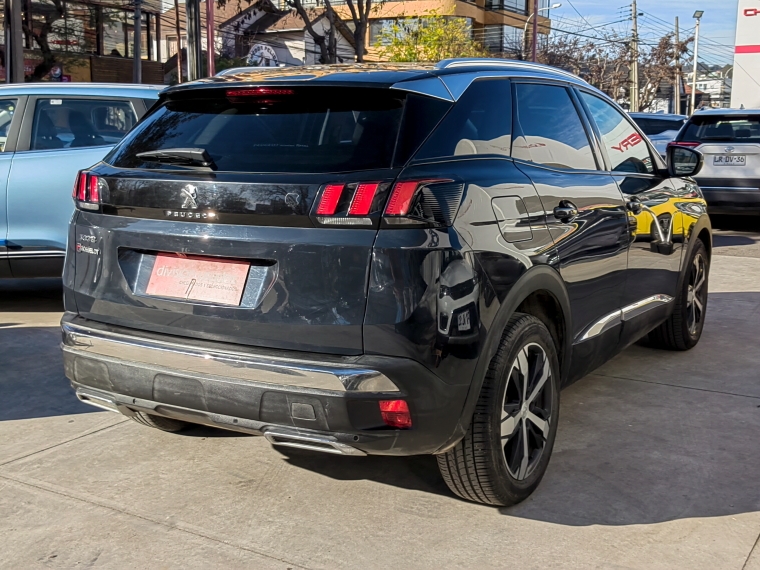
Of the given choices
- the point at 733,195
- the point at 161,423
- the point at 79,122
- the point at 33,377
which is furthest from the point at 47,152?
the point at 733,195

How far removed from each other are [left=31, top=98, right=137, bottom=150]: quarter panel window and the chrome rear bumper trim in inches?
152

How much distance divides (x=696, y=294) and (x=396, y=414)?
362 centimetres

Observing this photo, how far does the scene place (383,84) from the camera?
311cm

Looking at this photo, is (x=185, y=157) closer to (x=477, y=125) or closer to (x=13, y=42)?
(x=477, y=125)

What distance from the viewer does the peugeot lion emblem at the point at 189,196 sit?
10.1ft

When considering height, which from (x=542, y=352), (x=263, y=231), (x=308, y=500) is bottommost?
(x=308, y=500)

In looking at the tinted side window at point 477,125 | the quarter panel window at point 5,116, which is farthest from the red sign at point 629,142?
the quarter panel window at point 5,116

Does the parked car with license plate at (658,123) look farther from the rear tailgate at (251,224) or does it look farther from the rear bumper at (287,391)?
the rear bumper at (287,391)

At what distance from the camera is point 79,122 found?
6.81 metres

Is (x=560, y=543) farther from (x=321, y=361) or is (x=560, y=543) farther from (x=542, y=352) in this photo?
(x=321, y=361)

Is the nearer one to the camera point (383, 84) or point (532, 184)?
point (383, 84)

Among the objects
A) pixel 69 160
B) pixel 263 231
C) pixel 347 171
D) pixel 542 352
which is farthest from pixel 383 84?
pixel 69 160

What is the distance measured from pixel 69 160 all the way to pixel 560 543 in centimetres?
492

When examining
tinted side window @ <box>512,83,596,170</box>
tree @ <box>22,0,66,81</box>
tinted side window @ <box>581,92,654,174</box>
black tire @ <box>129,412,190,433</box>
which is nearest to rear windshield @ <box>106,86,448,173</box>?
tinted side window @ <box>512,83,596,170</box>
